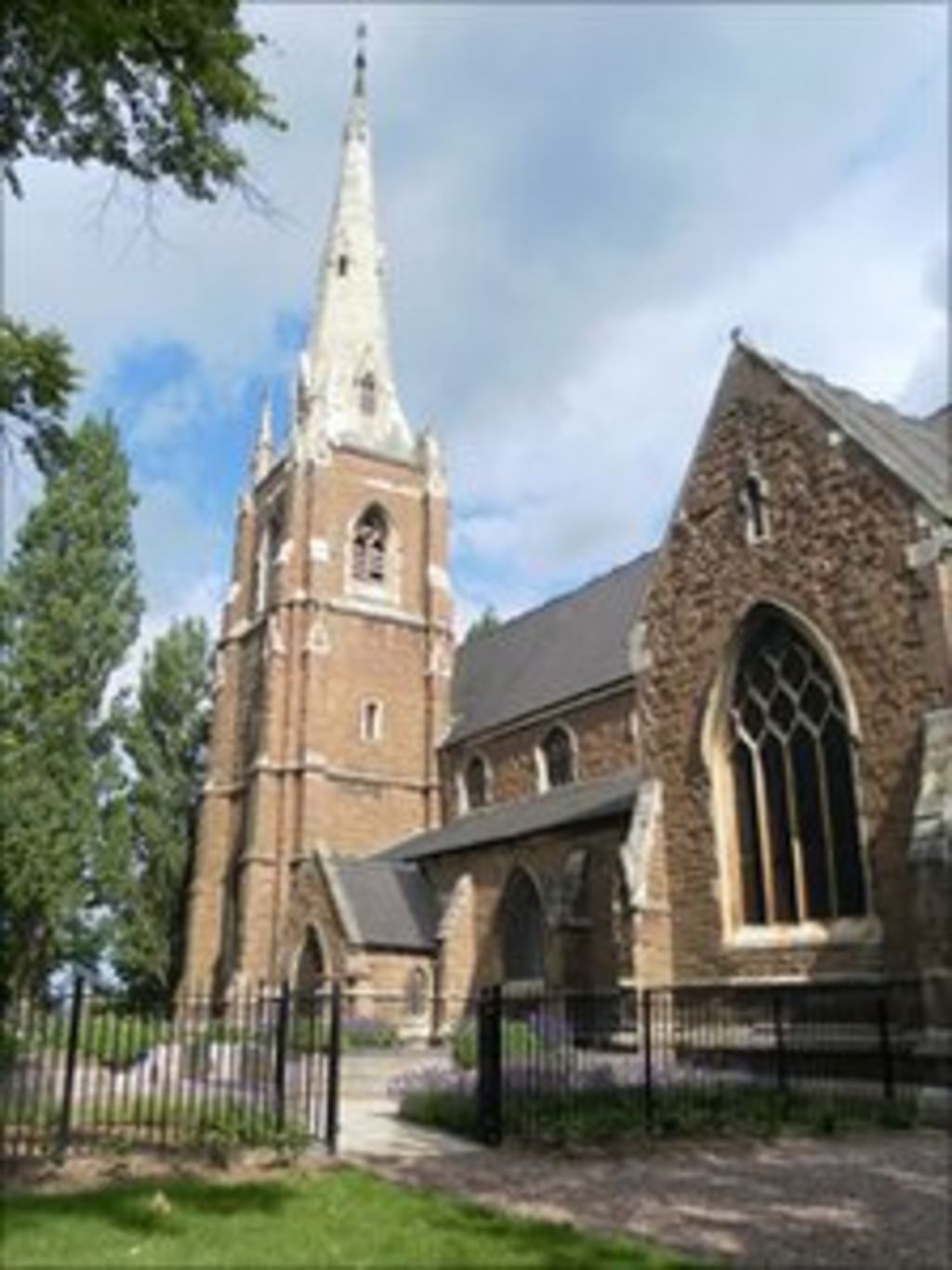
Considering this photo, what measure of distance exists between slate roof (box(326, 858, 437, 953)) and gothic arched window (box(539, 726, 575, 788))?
4.38 m

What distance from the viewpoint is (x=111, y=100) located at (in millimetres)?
9812

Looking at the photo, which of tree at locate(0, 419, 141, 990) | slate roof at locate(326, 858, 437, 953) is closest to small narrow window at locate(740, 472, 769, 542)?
slate roof at locate(326, 858, 437, 953)

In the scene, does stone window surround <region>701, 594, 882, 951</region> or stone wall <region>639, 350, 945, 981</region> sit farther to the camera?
stone window surround <region>701, 594, 882, 951</region>

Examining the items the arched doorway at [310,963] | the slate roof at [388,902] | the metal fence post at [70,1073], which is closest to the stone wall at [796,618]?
the metal fence post at [70,1073]

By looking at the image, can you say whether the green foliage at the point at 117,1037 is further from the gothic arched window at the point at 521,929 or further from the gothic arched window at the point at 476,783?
the gothic arched window at the point at 476,783

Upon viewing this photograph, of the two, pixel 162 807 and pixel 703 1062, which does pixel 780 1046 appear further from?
pixel 162 807

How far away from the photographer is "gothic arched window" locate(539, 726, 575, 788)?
31469 millimetres

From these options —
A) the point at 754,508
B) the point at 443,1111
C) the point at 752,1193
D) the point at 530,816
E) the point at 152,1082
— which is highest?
the point at 754,508

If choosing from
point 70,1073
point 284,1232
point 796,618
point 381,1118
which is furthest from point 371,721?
point 284,1232

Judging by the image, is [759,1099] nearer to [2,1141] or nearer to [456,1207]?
[456,1207]

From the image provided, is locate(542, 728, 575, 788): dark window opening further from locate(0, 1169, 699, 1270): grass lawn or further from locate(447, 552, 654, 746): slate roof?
locate(0, 1169, 699, 1270): grass lawn

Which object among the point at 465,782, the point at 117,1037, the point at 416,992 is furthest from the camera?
the point at 465,782

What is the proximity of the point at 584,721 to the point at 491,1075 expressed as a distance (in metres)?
19.4

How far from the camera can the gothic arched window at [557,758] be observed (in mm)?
31469
